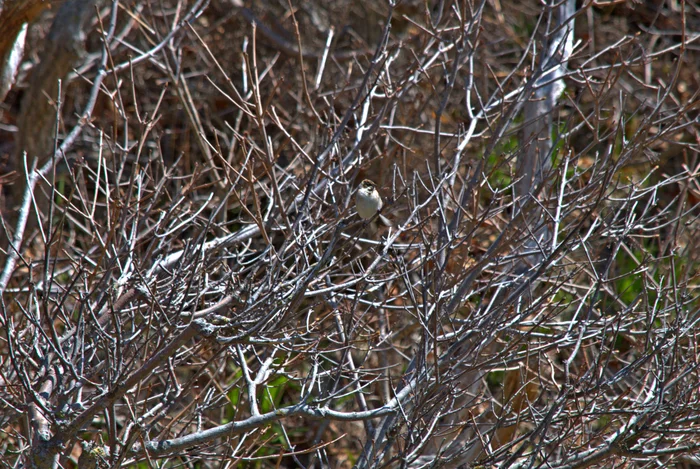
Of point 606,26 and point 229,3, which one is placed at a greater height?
point 229,3

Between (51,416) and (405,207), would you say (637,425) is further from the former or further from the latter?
(51,416)

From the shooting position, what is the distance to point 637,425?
241cm

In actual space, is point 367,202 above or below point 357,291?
above

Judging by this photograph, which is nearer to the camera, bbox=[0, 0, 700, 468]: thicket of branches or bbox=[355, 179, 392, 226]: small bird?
bbox=[0, 0, 700, 468]: thicket of branches

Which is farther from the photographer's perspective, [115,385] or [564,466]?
[564,466]

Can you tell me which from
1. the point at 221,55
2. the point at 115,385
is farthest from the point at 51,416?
the point at 221,55

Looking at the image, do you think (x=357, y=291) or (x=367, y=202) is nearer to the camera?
(x=357, y=291)

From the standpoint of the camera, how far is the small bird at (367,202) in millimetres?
2619

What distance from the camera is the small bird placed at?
2.62 meters

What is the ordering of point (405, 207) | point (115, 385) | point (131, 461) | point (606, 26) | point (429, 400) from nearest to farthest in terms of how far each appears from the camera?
point (115, 385) → point (429, 400) → point (131, 461) → point (405, 207) → point (606, 26)

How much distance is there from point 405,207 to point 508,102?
31.9 inches

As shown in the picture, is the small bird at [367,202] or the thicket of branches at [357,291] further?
the small bird at [367,202]

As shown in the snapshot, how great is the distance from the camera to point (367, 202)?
104 inches

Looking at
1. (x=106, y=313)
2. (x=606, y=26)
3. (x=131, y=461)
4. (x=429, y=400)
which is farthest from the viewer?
(x=606, y=26)
